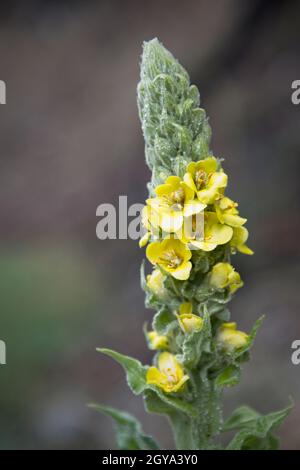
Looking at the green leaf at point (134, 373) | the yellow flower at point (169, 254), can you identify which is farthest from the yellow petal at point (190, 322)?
the green leaf at point (134, 373)

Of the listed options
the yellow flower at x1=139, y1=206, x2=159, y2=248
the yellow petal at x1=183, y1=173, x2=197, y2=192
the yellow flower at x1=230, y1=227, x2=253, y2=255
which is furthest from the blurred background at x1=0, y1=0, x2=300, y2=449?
the yellow petal at x1=183, y1=173, x2=197, y2=192

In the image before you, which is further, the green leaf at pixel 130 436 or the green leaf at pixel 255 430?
the green leaf at pixel 130 436

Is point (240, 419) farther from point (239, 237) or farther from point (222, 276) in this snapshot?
point (239, 237)

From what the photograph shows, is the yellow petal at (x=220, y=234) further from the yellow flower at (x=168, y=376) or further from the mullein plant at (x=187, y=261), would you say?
the yellow flower at (x=168, y=376)

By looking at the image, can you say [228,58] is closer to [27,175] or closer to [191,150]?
[27,175]

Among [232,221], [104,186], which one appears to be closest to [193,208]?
[232,221]

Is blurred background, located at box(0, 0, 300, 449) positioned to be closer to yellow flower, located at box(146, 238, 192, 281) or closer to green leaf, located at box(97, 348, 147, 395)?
green leaf, located at box(97, 348, 147, 395)

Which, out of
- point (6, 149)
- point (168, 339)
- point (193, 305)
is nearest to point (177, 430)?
point (168, 339)
